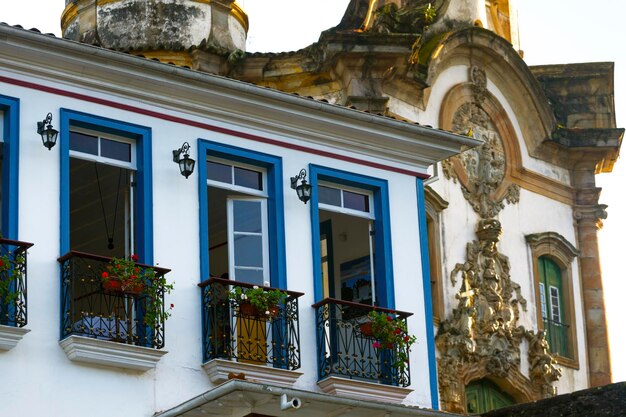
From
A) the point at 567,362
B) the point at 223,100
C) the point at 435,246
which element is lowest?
the point at 223,100

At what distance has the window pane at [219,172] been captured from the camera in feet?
68.8

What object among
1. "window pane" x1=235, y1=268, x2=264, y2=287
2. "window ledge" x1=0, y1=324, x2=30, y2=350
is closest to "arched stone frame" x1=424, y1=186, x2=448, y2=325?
"window pane" x1=235, y1=268, x2=264, y2=287

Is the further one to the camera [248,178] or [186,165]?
[248,178]

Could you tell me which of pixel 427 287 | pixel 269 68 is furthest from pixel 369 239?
pixel 269 68

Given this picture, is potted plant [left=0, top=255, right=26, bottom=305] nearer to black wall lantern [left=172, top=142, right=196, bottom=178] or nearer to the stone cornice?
the stone cornice

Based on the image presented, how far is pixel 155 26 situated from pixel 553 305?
9.03 metres

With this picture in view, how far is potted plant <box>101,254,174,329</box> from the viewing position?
19234 mm

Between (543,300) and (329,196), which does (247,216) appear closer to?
(329,196)

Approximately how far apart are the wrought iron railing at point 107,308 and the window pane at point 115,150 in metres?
1.31

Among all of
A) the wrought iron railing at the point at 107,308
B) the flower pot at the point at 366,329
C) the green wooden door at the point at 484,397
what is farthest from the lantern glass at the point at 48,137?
the green wooden door at the point at 484,397

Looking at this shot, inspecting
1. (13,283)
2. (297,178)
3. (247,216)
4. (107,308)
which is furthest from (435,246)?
Result: (13,283)

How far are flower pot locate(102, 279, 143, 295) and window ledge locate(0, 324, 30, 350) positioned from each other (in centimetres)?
106

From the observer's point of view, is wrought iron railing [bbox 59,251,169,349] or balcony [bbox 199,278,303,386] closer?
wrought iron railing [bbox 59,251,169,349]

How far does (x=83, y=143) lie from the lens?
2012 centimetres
